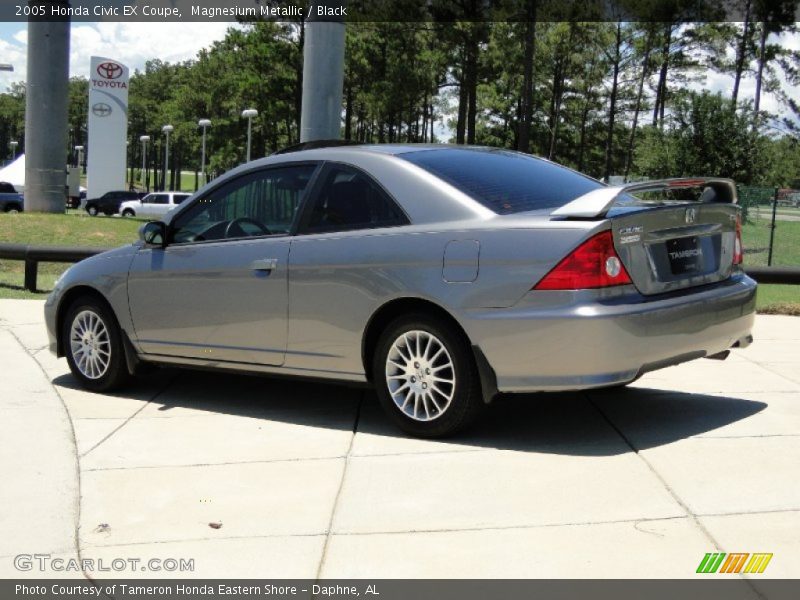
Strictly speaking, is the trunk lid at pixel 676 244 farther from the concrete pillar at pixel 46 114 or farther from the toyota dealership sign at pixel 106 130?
the toyota dealership sign at pixel 106 130

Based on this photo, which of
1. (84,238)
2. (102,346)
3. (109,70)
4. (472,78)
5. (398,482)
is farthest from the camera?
(109,70)

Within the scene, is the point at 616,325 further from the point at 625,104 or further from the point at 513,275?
the point at 625,104

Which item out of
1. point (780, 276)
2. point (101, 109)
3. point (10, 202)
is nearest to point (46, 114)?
point (780, 276)

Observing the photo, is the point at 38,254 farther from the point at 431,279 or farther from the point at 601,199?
the point at 601,199

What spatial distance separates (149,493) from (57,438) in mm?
1224

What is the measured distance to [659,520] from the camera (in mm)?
4113

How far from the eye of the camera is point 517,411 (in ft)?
20.3

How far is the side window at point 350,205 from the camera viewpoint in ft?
18.5

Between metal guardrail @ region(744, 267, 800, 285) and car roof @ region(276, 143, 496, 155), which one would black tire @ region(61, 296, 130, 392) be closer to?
car roof @ region(276, 143, 496, 155)

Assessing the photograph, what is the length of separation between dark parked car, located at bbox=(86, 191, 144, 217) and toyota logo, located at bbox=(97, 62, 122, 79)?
6.41m

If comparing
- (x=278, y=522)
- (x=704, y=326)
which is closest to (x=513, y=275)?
(x=704, y=326)

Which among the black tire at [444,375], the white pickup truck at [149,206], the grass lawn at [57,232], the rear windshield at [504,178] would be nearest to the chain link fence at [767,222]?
the grass lawn at [57,232]

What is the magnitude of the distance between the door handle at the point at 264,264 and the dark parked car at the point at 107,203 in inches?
1992

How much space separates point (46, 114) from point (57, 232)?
17.8ft
